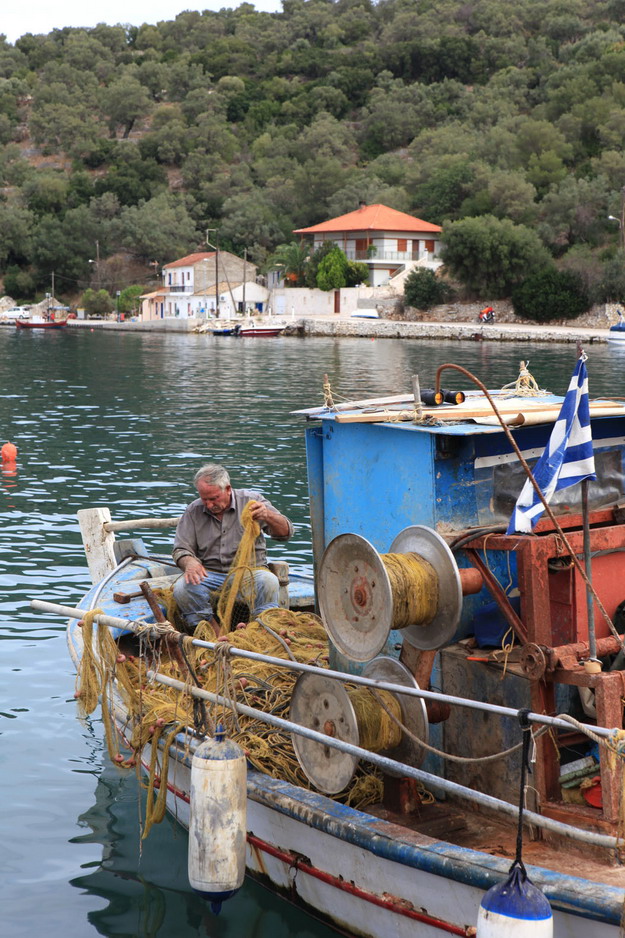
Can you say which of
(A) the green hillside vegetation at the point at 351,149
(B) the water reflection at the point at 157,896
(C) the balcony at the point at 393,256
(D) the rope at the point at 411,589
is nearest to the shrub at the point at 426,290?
(A) the green hillside vegetation at the point at 351,149

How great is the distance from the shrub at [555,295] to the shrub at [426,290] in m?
9.27

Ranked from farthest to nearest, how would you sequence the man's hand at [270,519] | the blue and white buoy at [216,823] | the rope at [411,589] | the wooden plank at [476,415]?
the man's hand at [270,519]
the wooden plank at [476,415]
the blue and white buoy at [216,823]
the rope at [411,589]

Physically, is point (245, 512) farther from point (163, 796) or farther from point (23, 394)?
point (23, 394)

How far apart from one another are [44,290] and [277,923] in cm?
13335

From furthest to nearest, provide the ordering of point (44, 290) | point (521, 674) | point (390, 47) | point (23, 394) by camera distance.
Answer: point (390, 47) < point (44, 290) < point (23, 394) < point (521, 674)

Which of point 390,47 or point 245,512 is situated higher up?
point 390,47

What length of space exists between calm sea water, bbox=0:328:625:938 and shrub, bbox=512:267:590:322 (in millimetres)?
27822

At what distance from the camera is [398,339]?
8369cm

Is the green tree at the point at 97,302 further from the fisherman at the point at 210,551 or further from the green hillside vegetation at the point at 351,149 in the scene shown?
the fisherman at the point at 210,551

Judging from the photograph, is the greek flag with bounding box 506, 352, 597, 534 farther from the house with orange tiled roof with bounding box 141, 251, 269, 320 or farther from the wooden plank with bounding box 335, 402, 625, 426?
the house with orange tiled roof with bounding box 141, 251, 269, 320

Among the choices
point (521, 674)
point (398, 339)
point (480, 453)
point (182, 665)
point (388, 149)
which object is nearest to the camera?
point (521, 674)

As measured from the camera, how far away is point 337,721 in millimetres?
6176

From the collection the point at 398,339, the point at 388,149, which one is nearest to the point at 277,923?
the point at 398,339

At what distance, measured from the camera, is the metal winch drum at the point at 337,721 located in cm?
603
